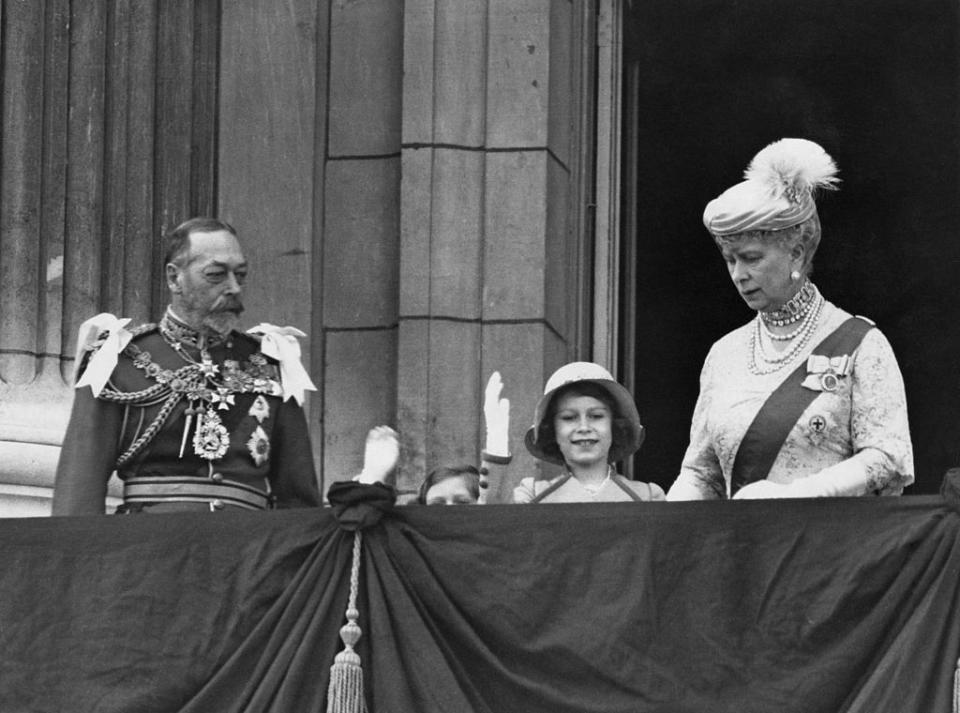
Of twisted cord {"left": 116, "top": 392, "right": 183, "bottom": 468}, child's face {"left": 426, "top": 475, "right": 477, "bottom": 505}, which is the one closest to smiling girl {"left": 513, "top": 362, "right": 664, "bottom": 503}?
child's face {"left": 426, "top": 475, "right": 477, "bottom": 505}

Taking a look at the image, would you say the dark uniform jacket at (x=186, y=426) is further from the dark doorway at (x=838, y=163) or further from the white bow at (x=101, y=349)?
the dark doorway at (x=838, y=163)

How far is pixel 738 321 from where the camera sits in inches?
654

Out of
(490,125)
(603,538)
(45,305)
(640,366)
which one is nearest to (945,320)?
(640,366)

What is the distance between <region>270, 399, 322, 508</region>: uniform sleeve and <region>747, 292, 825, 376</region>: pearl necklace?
1590 mm

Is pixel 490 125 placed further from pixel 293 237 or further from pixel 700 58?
pixel 700 58

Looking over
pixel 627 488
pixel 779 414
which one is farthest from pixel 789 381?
pixel 627 488

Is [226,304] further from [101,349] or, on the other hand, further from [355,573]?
[355,573]

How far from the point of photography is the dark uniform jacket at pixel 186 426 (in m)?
10.5

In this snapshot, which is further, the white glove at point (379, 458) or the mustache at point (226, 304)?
the mustache at point (226, 304)

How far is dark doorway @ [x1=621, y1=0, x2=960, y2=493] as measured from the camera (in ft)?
51.8

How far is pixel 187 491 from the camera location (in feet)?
34.3

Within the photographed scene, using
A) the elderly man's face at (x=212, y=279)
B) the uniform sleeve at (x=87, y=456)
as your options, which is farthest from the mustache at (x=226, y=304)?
the uniform sleeve at (x=87, y=456)

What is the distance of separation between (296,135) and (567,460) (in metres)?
3.31

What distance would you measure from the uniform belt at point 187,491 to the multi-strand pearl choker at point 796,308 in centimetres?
176
